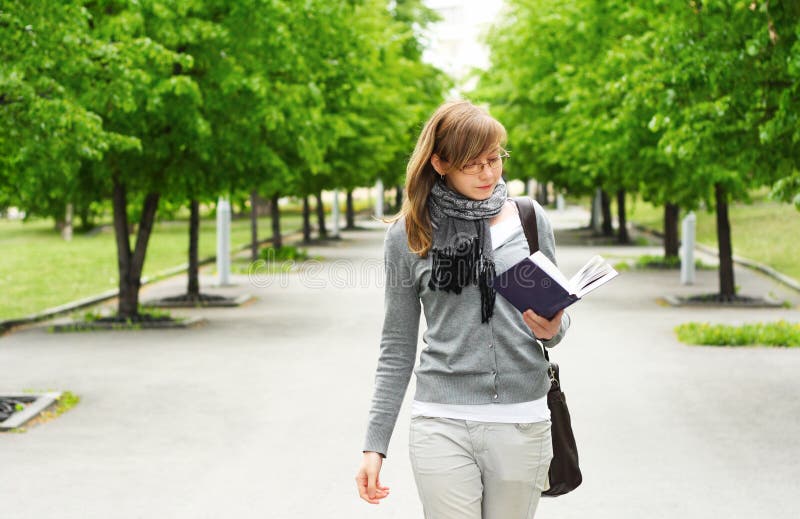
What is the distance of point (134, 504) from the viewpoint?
6.83m

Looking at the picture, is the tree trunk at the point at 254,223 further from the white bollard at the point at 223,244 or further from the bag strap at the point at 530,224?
the bag strap at the point at 530,224

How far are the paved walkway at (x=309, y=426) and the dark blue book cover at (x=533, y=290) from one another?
3.57 metres

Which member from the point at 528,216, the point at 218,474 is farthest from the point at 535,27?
the point at 528,216

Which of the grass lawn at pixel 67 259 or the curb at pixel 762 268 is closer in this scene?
the grass lawn at pixel 67 259

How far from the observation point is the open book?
3.12 metres

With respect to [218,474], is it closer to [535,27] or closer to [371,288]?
[371,288]

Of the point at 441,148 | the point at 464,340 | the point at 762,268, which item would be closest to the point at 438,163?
the point at 441,148

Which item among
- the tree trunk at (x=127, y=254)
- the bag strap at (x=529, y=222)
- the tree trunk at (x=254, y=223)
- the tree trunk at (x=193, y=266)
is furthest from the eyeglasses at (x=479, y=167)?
the tree trunk at (x=254, y=223)

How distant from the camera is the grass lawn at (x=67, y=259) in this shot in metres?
21.4

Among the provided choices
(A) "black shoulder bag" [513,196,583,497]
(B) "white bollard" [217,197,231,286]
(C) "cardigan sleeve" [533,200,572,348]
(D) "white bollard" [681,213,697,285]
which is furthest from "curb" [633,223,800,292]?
(C) "cardigan sleeve" [533,200,572,348]

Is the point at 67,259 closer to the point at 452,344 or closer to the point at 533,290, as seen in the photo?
the point at 452,344

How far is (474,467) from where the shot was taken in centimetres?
326

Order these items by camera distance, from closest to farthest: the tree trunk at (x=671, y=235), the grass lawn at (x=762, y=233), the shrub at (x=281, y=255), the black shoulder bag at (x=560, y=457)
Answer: the black shoulder bag at (x=560, y=457), the grass lawn at (x=762, y=233), the tree trunk at (x=671, y=235), the shrub at (x=281, y=255)

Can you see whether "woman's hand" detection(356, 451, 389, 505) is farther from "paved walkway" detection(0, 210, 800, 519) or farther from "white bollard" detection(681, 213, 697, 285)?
"white bollard" detection(681, 213, 697, 285)
